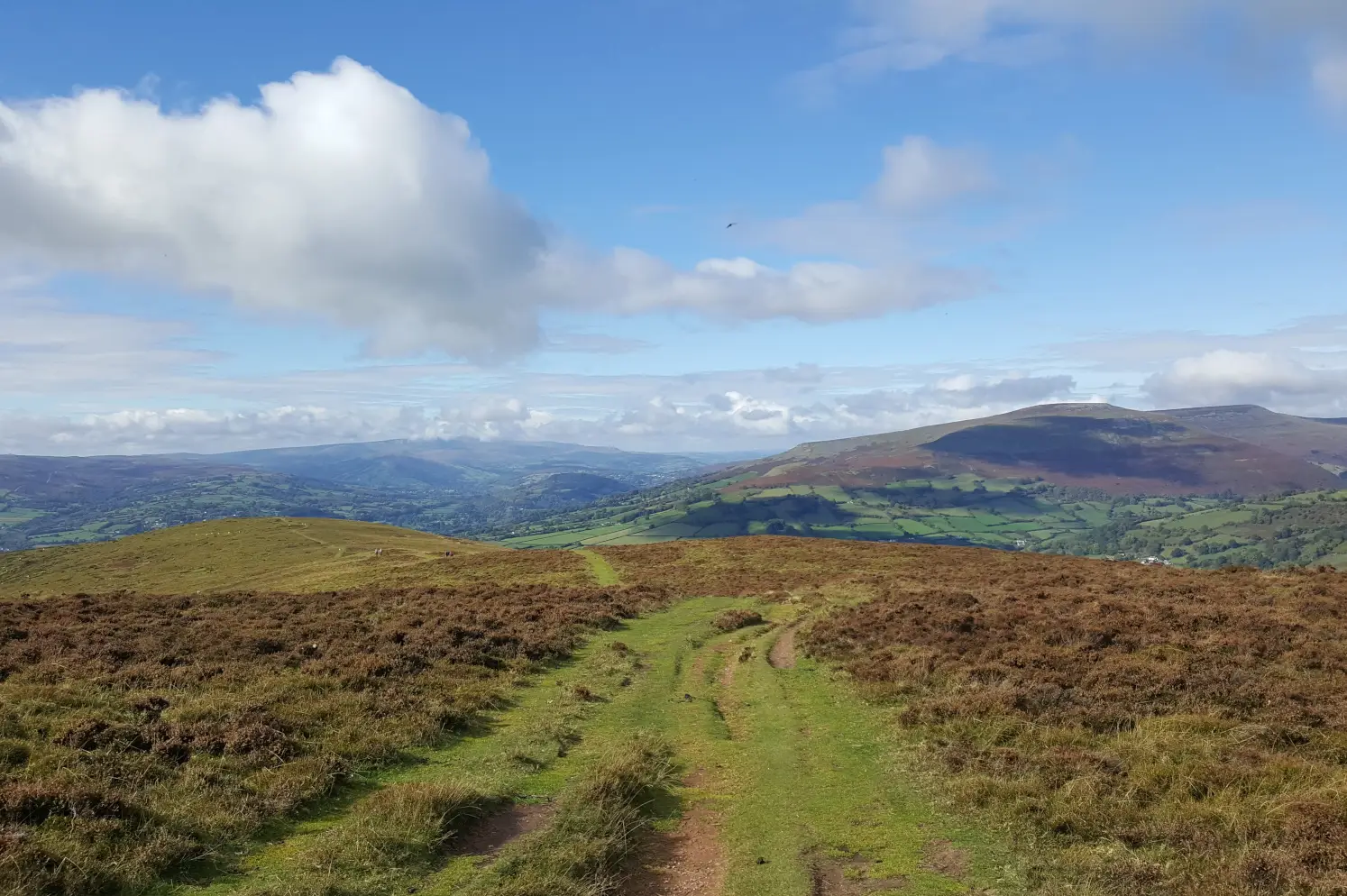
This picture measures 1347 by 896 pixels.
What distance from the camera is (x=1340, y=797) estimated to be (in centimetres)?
1153

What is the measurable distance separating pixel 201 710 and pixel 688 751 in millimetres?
10933

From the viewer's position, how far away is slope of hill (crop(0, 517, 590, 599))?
185 feet

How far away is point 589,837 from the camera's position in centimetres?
1152

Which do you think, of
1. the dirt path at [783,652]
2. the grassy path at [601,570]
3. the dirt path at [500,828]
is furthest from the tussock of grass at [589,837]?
the grassy path at [601,570]

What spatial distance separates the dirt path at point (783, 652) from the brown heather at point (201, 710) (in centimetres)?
809

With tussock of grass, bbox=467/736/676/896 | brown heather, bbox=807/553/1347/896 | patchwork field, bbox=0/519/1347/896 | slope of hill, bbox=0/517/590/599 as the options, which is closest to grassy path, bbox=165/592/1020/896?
patchwork field, bbox=0/519/1347/896

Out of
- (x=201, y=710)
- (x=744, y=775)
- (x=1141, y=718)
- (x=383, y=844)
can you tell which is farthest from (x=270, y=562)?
(x=1141, y=718)

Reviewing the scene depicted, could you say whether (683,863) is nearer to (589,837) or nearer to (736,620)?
(589,837)

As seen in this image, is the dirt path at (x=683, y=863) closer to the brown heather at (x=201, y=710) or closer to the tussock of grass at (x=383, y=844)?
the tussock of grass at (x=383, y=844)

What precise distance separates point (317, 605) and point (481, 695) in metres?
20.2

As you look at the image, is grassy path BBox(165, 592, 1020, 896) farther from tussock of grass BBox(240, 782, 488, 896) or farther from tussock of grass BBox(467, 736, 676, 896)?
tussock of grass BBox(467, 736, 676, 896)

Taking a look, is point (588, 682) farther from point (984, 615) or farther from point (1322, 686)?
point (1322, 686)

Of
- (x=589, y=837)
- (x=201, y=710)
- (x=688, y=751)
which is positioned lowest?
(x=688, y=751)

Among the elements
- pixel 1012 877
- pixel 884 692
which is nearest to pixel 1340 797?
pixel 1012 877
